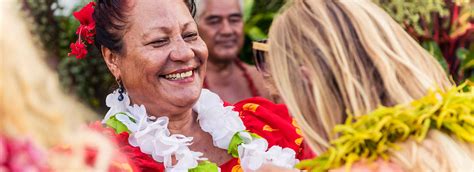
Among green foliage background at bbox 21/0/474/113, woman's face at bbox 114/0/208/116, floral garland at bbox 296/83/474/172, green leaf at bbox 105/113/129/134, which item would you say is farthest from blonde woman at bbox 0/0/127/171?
green foliage background at bbox 21/0/474/113

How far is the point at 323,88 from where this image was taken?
7.93 ft

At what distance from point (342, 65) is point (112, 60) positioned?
3.49 ft

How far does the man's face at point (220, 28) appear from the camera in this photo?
5.62 m

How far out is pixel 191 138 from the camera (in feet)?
10.1

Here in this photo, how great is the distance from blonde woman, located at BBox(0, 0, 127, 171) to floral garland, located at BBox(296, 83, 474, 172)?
635 mm

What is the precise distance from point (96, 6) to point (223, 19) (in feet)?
8.14

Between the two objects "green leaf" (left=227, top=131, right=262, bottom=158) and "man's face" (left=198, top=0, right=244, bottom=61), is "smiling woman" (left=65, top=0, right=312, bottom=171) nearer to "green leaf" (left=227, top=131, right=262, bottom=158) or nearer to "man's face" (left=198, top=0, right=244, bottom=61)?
"green leaf" (left=227, top=131, right=262, bottom=158)

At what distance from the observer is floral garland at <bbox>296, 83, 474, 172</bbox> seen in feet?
7.47

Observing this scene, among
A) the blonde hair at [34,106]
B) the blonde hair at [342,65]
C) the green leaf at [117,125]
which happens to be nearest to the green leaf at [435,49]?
the green leaf at [117,125]

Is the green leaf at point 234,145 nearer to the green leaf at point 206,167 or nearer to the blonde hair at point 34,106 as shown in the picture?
the green leaf at point 206,167

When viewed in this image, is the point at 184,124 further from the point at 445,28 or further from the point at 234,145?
the point at 445,28

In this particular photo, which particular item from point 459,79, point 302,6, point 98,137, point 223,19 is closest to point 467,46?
point 459,79

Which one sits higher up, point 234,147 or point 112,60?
point 112,60

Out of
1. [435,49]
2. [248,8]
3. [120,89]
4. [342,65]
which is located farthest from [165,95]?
[248,8]
